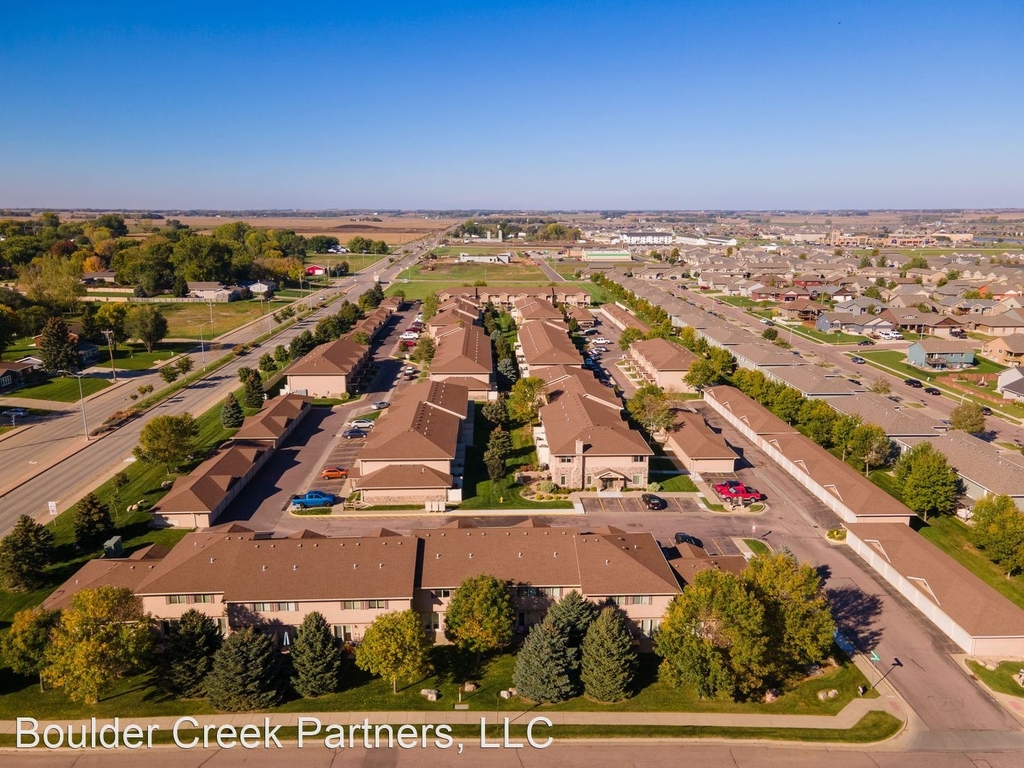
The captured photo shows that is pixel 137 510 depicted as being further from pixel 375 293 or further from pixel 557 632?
pixel 375 293

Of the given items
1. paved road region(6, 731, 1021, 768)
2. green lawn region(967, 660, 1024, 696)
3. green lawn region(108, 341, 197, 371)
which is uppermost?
Result: green lawn region(108, 341, 197, 371)

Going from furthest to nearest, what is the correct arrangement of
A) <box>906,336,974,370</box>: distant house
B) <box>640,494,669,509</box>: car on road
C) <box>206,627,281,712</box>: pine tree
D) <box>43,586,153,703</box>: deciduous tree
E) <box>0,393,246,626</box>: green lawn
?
<box>906,336,974,370</box>: distant house
<box>640,494,669,509</box>: car on road
<box>0,393,246,626</box>: green lawn
<box>206,627,281,712</box>: pine tree
<box>43,586,153,703</box>: deciduous tree

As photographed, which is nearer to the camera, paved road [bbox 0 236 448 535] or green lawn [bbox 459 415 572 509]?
paved road [bbox 0 236 448 535]

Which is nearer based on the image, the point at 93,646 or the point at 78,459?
the point at 93,646

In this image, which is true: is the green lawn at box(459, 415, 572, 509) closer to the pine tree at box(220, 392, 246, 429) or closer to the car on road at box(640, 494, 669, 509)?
the car on road at box(640, 494, 669, 509)

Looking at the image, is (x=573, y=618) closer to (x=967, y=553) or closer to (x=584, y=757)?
(x=584, y=757)

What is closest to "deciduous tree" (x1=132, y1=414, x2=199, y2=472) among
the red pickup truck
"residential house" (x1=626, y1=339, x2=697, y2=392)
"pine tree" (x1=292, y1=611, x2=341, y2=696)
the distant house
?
"pine tree" (x1=292, y1=611, x2=341, y2=696)

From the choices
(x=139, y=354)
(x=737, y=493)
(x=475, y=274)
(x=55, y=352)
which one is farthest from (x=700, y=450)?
(x=475, y=274)
